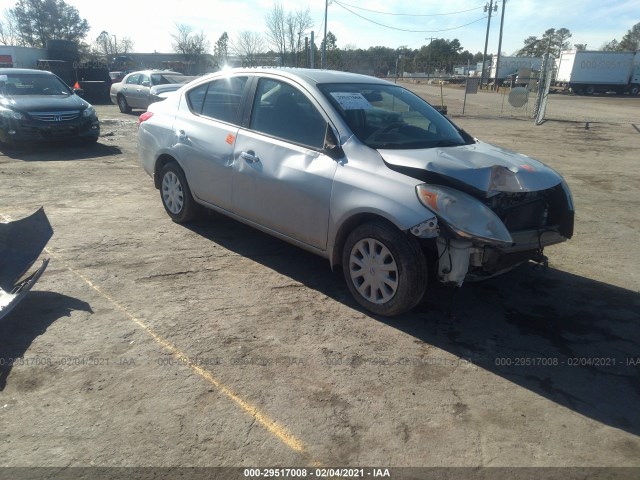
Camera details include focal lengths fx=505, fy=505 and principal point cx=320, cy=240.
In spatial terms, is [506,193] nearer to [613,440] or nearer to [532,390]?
[532,390]

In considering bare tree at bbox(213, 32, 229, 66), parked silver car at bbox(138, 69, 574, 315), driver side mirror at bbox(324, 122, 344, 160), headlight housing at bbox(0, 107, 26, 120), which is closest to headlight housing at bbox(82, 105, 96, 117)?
headlight housing at bbox(0, 107, 26, 120)

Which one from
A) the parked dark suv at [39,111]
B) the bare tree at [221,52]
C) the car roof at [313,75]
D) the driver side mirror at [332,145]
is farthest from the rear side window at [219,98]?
the bare tree at [221,52]

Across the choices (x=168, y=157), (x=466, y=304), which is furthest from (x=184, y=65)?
(x=466, y=304)

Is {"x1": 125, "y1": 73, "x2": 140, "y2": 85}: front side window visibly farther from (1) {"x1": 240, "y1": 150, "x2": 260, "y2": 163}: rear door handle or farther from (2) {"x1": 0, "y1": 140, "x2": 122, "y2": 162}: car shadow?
(1) {"x1": 240, "y1": 150, "x2": 260, "y2": 163}: rear door handle

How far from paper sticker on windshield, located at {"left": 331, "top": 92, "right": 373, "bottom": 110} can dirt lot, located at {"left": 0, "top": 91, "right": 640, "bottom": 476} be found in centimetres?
152

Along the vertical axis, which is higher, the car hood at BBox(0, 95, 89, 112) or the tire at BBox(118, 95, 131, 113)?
the car hood at BBox(0, 95, 89, 112)

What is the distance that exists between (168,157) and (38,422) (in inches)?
139

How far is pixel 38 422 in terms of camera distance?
270cm

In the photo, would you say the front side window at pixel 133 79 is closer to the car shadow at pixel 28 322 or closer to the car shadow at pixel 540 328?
the car shadow at pixel 540 328

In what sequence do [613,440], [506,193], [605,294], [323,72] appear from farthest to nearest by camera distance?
[323,72] → [605,294] → [506,193] → [613,440]

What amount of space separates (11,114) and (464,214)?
9.81 metres

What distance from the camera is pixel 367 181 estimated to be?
12.2 ft

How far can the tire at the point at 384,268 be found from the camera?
3529 mm

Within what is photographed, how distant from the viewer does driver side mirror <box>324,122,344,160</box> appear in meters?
3.96
